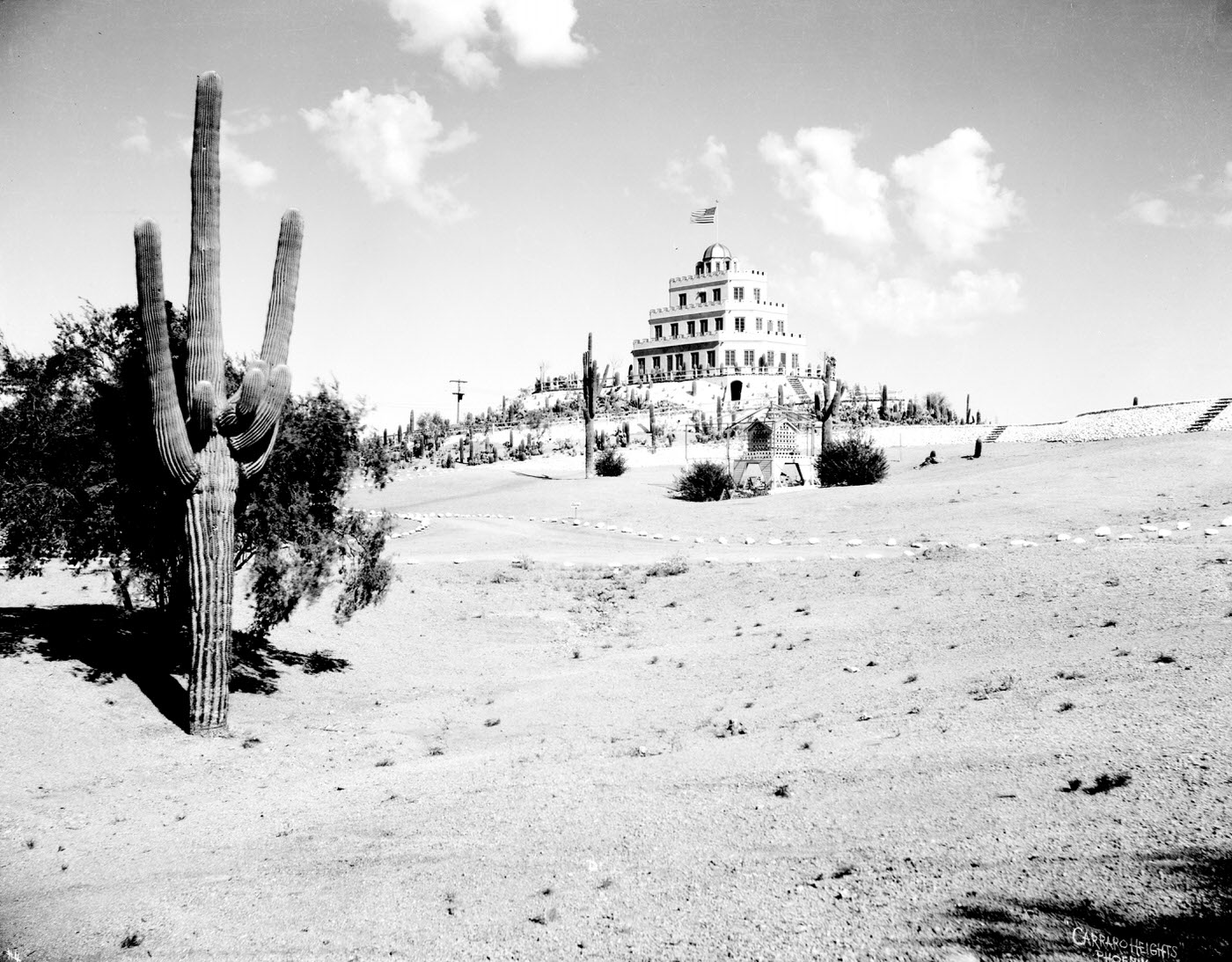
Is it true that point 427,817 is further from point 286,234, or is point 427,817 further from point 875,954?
point 286,234

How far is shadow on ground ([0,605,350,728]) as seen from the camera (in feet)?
32.9

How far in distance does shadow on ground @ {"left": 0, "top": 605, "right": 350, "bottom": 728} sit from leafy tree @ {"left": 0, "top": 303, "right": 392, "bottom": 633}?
0.62 metres

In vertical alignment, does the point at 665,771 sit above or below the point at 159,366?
below

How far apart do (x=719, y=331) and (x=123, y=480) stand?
70.3 meters

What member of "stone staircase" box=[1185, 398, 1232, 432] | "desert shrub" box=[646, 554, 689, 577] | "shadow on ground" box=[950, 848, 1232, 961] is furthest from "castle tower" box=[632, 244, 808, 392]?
"shadow on ground" box=[950, 848, 1232, 961]

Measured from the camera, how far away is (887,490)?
28016mm

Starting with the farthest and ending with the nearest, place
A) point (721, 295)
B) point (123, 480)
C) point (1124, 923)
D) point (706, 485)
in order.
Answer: point (721, 295)
point (706, 485)
point (123, 480)
point (1124, 923)

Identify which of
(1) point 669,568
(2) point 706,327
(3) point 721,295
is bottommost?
(1) point 669,568

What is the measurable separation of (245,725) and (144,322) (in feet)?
14.7

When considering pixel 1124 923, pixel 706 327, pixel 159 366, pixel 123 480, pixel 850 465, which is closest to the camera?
pixel 1124 923

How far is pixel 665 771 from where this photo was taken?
7047mm

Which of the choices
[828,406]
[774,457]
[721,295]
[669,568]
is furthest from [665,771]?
[721,295]

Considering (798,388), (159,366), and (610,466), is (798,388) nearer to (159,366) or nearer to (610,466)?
(610,466)

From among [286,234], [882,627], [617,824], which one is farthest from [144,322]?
[882,627]
